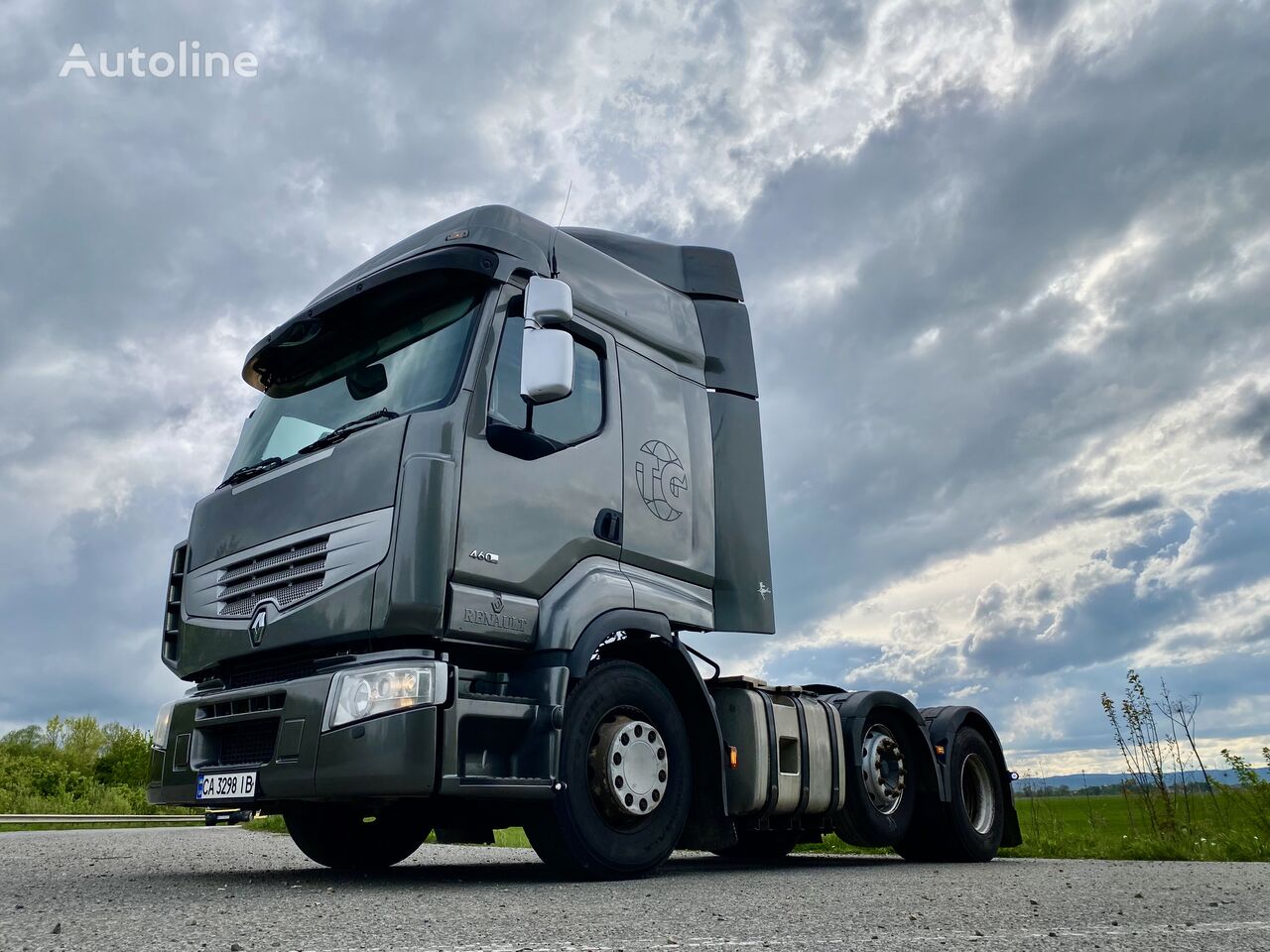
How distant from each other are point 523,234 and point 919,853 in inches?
204

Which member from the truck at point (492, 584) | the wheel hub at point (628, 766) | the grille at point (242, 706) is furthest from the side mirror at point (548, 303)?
the grille at point (242, 706)

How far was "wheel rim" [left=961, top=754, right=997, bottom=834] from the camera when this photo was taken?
26.2 ft

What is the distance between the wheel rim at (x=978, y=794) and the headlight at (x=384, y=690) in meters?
4.76

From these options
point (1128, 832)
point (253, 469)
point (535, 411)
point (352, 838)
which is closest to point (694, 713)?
point (535, 411)

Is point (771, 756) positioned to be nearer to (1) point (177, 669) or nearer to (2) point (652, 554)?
(2) point (652, 554)

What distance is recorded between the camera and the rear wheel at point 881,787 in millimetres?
7008

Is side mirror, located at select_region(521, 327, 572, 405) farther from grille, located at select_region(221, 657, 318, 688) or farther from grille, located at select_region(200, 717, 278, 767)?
grille, located at select_region(200, 717, 278, 767)

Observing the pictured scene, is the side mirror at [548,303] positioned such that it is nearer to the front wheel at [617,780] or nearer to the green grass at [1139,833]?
the front wheel at [617,780]

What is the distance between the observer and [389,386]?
555 cm

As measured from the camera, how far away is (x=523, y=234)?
5.84 meters

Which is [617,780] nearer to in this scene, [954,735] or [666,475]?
[666,475]

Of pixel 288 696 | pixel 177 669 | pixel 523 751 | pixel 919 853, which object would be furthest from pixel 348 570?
pixel 919 853

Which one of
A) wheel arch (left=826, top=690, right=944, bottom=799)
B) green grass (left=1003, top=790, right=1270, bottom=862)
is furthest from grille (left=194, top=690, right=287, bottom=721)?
green grass (left=1003, top=790, right=1270, bottom=862)

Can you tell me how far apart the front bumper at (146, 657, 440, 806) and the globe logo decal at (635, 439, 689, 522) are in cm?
193
